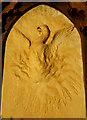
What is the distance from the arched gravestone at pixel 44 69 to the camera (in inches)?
40.9

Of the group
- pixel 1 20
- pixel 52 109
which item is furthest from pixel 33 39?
pixel 52 109

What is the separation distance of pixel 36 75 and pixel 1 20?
61cm

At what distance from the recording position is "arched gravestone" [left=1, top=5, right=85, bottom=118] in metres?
1.04

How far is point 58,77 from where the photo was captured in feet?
3.45

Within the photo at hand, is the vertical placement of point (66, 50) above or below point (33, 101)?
above

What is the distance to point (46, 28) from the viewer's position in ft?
3.53

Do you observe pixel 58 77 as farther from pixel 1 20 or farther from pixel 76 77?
pixel 1 20

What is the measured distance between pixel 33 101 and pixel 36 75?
21cm

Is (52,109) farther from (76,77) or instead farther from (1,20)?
(1,20)

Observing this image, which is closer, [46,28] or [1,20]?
[46,28]

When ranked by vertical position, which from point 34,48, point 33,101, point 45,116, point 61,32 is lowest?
point 45,116

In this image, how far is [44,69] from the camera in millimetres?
1054

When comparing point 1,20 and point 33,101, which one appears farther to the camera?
point 1,20

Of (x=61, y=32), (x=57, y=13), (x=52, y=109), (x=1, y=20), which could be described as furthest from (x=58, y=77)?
(x=1, y=20)
